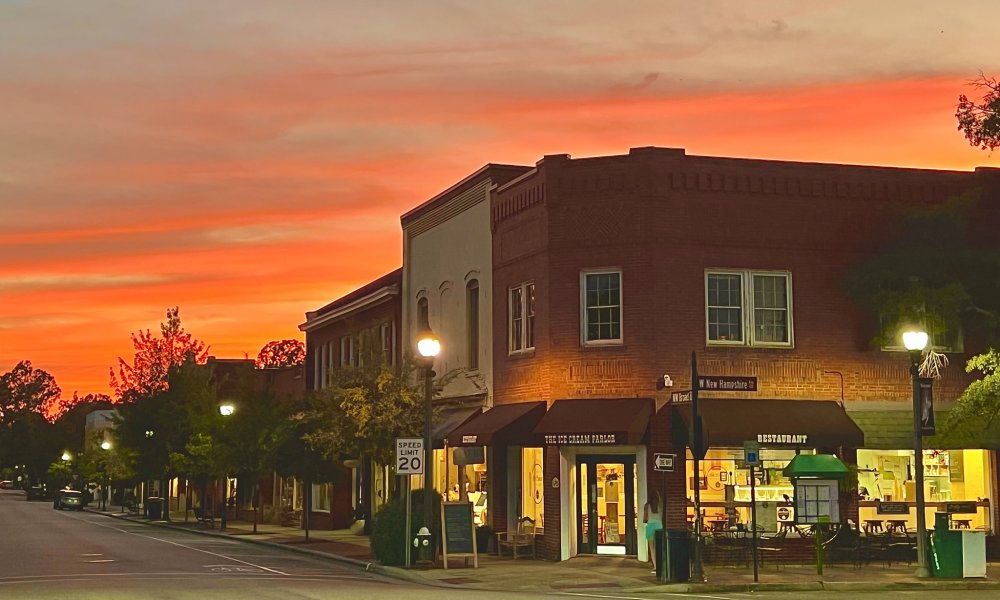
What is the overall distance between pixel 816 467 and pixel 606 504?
221 inches

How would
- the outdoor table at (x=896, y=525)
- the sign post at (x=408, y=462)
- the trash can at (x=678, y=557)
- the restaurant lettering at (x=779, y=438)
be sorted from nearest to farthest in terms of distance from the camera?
the trash can at (x=678, y=557)
the sign post at (x=408, y=462)
the restaurant lettering at (x=779, y=438)
the outdoor table at (x=896, y=525)

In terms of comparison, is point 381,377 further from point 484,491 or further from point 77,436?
point 77,436

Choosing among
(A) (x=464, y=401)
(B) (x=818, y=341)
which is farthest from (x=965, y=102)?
(A) (x=464, y=401)

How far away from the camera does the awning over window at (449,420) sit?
116 feet

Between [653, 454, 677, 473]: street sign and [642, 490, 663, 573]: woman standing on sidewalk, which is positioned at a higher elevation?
[653, 454, 677, 473]: street sign

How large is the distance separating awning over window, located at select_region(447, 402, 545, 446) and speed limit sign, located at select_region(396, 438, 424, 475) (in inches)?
101

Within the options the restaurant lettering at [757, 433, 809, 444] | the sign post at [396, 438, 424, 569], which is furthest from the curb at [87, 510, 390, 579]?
the restaurant lettering at [757, 433, 809, 444]

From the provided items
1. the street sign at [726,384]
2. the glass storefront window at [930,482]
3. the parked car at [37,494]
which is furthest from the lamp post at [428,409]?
the parked car at [37,494]

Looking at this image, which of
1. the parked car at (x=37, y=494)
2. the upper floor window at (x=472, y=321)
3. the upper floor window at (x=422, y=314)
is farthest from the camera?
the parked car at (x=37, y=494)

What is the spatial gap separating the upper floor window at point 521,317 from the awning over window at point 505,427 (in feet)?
5.08

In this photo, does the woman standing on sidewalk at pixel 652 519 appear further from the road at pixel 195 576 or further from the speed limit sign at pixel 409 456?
the speed limit sign at pixel 409 456

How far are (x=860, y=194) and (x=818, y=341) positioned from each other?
150 inches

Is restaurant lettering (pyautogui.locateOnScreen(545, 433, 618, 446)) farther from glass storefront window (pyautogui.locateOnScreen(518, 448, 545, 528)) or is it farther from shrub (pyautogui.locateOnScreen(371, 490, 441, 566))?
shrub (pyautogui.locateOnScreen(371, 490, 441, 566))

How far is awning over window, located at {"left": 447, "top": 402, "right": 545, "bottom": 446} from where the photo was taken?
1201 inches
